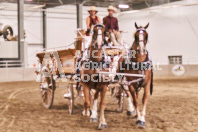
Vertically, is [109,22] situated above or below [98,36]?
above

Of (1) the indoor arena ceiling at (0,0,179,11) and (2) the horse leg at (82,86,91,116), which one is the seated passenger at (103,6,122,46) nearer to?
(2) the horse leg at (82,86,91,116)

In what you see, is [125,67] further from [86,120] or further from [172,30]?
[172,30]

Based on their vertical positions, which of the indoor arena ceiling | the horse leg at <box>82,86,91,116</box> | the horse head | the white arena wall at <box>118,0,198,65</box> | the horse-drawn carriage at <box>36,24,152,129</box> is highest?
the indoor arena ceiling

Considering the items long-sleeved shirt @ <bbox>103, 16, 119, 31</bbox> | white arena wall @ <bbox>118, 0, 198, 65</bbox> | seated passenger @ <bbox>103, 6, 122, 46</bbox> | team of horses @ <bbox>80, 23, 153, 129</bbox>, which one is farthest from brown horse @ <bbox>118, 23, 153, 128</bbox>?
white arena wall @ <bbox>118, 0, 198, 65</bbox>

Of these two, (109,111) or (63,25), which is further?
(63,25)

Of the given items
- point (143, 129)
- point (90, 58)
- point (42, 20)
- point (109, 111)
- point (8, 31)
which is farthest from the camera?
point (42, 20)

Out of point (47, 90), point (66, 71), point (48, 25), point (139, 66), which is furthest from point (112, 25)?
point (48, 25)

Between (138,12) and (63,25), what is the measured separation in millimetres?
7476

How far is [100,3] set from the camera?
107ft

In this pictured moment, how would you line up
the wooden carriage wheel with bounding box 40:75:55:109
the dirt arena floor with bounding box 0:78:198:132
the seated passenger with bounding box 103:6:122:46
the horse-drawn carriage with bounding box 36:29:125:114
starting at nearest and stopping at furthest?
the dirt arena floor with bounding box 0:78:198:132 < the horse-drawn carriage with bounding box 36:29:125:114 < the seated passenger with bounding box 103:6:122:46 < the wooden carriage wheel with bounding box 40:75:55:109

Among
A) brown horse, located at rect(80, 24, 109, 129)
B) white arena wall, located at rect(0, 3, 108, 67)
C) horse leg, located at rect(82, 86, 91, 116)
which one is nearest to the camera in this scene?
brown horse, located at rect(80, 24, 109, 129)

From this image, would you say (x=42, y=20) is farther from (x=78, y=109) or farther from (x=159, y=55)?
(x=78, y=109)

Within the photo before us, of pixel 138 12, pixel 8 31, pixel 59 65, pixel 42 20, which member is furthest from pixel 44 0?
pixel 59 65

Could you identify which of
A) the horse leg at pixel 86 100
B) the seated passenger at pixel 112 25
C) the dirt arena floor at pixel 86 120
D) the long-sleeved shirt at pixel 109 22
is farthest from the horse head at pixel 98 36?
the long-sleeved shirt at pixel 109 22
